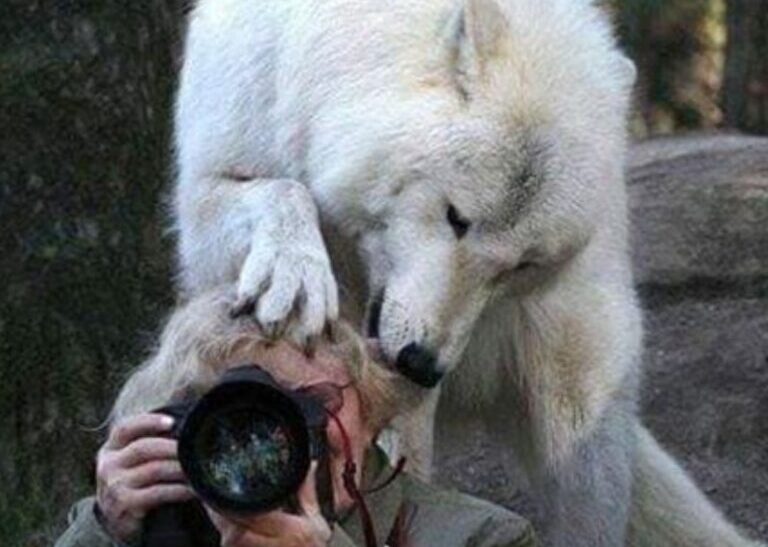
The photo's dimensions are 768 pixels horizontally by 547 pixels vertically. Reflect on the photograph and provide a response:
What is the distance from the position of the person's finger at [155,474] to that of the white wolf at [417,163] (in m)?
1.29

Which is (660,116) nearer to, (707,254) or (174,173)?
(707,254)

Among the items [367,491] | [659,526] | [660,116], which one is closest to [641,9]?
[660,116]

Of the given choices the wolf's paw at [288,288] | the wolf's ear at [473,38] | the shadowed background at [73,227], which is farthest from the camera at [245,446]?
the shadowed background at [73,227]

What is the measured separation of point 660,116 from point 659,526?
8025mm

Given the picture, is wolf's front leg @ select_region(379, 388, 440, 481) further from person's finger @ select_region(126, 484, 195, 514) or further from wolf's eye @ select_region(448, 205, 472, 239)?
person's finger @ select_region(126, 484, 195, 514)

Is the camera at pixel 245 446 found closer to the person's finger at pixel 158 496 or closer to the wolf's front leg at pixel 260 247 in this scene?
the person's finger at pixel 158 496

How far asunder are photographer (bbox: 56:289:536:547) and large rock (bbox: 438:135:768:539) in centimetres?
241

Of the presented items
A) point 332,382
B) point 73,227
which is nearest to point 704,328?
point 73,227

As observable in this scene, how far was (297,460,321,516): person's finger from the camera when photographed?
125 inches

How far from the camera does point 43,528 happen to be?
566 centimetres

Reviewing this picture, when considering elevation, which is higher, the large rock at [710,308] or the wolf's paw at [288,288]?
the wolf's paw at [288,288]

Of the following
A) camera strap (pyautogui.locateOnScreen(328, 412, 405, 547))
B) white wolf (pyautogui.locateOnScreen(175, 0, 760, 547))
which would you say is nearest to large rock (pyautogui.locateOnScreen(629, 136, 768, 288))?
white wolf (pyautogui.locateOnScreen(175, 0, 760, 547))

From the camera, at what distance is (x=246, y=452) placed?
3072 millimetres

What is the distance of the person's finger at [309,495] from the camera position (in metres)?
3.17
